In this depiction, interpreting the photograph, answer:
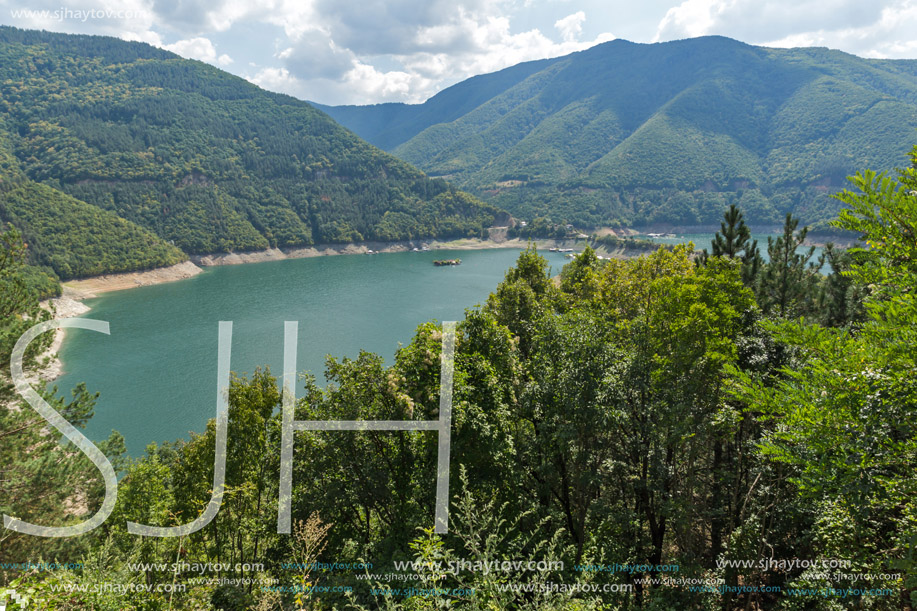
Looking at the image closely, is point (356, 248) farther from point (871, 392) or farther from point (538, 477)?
point (871, 392)

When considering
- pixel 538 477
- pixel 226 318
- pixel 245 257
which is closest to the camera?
pixel 538 477

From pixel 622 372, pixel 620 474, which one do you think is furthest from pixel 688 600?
pixel 622 372

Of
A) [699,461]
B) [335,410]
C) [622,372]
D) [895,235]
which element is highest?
[895,235]

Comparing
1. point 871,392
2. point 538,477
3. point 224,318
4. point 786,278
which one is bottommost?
point 224,318

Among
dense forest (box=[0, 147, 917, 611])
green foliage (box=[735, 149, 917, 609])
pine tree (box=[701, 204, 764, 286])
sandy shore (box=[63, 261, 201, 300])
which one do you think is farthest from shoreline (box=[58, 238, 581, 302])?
green foliage (box=[735, 149, 917, 609])

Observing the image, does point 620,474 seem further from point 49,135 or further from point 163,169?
point 49,135
